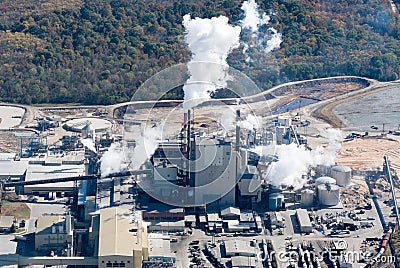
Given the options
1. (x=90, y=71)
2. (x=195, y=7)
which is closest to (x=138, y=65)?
(x=90, y=71)

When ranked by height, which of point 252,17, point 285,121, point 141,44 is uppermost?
point 252,17

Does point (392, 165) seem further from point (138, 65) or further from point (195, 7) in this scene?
point (195, 7)

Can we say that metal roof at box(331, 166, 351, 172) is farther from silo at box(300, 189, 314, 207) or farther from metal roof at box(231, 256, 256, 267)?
Result: metal roof at box(231, 256, 256, 267)

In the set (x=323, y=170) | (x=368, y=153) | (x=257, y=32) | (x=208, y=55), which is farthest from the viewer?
(x=257, y=32)

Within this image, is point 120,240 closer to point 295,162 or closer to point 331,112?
point 295,162

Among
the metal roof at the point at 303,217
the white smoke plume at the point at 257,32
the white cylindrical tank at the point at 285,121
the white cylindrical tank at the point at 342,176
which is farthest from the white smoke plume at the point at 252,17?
the metal roof at the point at 303,217

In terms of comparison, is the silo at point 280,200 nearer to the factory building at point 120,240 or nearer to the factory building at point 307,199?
the factory building at point 307,199

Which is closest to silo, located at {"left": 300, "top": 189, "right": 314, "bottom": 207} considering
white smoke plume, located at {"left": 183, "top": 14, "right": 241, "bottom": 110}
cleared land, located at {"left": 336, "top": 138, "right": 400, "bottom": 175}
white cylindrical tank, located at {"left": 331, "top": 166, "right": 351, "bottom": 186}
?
white cylindrical tank, located at {"left": 331, "top": 166, "right": 351, "bottom": 186}

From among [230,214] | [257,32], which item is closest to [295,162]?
[230,214]
